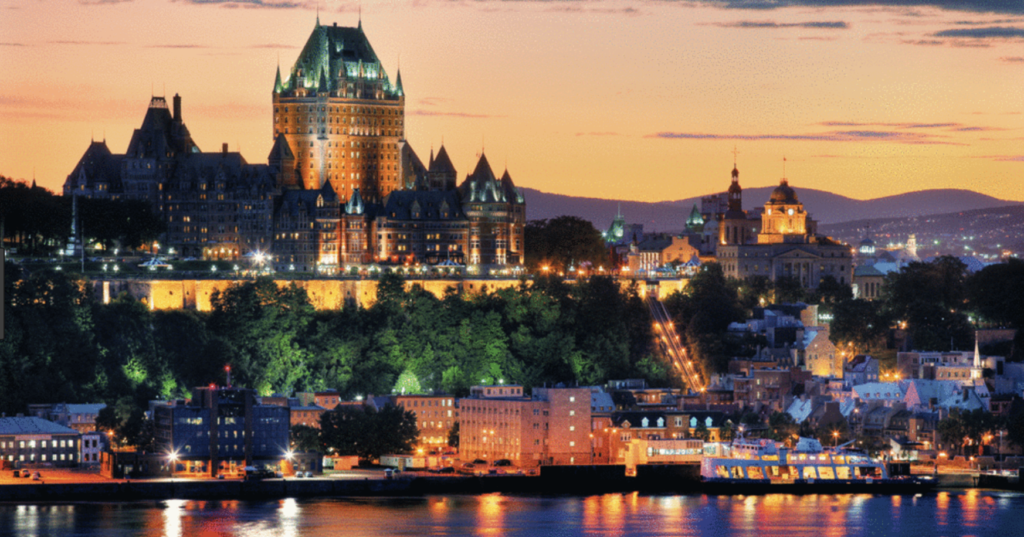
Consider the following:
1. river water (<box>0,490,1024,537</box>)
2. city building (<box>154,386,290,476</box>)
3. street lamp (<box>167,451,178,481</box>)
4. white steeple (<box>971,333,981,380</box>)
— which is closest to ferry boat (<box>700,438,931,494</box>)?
river water (<box>0,490,1024,537</box>)

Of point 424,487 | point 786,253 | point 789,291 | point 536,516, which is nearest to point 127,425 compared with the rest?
point 424,487

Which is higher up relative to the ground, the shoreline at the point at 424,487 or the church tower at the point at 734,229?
the church tower at the point at 734,229

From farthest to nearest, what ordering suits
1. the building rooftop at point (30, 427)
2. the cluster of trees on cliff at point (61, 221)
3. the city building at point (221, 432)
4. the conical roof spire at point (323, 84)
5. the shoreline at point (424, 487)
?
the conical roof spire at point (323, 84) → the cluster of trees on cliff at point (61, 221) → the building rooftop at point (30, 427) → the city building at point (221, 432) → the shoreline at point (424, 487)

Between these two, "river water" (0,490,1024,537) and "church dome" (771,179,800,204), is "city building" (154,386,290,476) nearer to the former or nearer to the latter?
"river water" (0,490,1024,537)

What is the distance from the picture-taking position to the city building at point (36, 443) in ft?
348

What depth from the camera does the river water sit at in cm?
8969

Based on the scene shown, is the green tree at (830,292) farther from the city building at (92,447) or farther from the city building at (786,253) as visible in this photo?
the city building at (92,447)

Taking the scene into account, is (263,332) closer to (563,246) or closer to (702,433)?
(702,433)

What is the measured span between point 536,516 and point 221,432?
791 inches

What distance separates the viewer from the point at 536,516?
95.2 metres

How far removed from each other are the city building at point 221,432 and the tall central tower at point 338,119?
48218mm

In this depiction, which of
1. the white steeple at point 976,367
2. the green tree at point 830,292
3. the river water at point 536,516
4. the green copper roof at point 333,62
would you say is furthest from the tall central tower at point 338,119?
the river water at point 536,516

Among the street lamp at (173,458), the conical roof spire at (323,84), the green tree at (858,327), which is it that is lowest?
the street lamp at (173,458)

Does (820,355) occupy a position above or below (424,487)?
above
